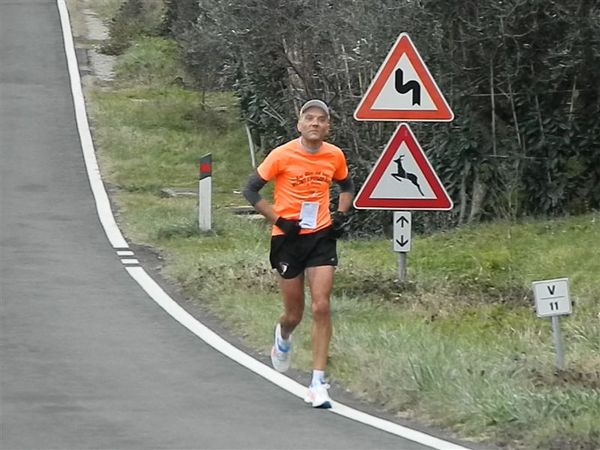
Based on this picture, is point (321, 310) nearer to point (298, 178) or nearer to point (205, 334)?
point (298, 178)

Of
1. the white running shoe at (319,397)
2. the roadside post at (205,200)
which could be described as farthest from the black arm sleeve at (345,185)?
the roadside post at (205,200)

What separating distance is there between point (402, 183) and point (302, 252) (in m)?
2.89

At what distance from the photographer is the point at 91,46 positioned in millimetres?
37938

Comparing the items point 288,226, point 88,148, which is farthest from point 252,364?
point 88,148

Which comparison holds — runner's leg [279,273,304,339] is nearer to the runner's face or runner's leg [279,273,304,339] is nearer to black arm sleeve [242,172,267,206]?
black arm sleeve [242,172,267,206]

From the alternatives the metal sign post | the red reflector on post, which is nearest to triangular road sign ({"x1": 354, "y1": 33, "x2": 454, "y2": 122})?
the metal sign post

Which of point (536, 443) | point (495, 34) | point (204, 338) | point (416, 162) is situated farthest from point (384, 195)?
point (495, 34)

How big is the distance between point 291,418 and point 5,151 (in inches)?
681

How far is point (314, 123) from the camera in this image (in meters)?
9.73

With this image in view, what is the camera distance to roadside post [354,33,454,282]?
482 inches

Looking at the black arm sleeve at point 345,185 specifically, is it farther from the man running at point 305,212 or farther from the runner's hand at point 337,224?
the runner's hand at point 337,224

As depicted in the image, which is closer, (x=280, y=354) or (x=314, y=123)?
(x=314, y=123)

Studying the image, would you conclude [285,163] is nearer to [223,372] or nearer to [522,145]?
[223,372]

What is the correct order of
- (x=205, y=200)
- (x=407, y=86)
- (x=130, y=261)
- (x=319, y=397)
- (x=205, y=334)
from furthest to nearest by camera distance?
(x=205, y=200) → (x=130, y=261) → (x=407, y=86) → (x=205, y=334) → (x=319, y=397)
